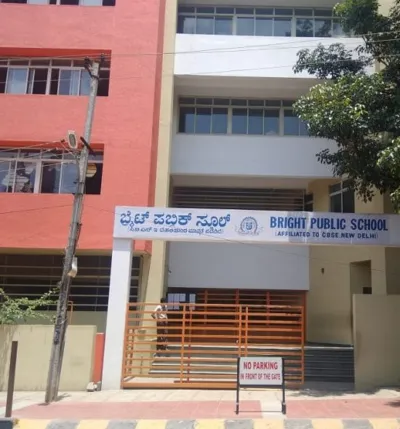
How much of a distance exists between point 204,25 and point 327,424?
50.1 ft

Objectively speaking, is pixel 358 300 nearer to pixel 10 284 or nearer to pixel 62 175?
pixel 62 175

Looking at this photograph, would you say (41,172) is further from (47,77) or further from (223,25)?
(223,25)

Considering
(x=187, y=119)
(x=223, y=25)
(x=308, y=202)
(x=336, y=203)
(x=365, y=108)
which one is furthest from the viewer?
(x=308, y=202)

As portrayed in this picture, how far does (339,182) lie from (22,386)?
12156 mm

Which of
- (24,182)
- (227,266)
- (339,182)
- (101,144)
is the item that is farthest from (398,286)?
(24,182)

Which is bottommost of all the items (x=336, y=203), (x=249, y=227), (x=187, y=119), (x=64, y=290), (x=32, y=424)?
(x=32, y=424)

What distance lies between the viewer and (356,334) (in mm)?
11742

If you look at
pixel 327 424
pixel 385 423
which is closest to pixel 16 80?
pixel 327 424

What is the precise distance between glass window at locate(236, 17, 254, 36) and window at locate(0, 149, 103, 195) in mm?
7759

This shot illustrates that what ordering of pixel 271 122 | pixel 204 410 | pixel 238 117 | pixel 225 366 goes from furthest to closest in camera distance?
pixel 238 117
pixel 271 122
pixel 225 366
pixel 204 410

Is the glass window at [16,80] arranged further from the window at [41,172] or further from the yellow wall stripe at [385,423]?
the yellow wall stripe at [385,423]

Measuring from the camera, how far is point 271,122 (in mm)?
18344

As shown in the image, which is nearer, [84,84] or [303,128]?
[84,84]

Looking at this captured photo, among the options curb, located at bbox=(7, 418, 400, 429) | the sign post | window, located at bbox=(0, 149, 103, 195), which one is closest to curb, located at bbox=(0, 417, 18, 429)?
curb, located at bbox=(7, 418, 400, 429)
